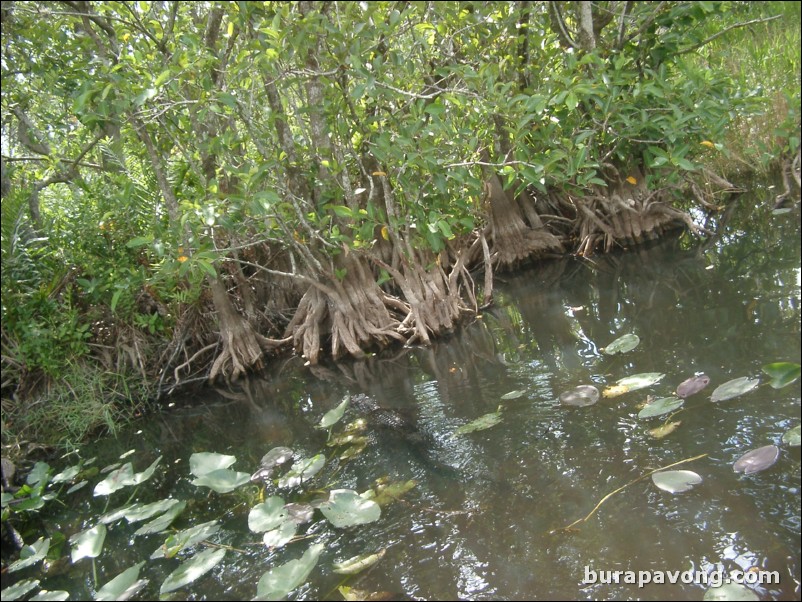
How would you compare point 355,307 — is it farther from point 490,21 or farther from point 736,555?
point 736,555

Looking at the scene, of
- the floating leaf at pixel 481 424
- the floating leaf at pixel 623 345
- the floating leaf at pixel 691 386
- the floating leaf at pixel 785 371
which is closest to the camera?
the floating leaf at pixel 785 371

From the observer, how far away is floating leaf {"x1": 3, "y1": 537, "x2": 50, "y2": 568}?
329cm

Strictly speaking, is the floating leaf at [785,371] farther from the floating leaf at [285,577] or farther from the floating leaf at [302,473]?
the floating leaf at [302,473]

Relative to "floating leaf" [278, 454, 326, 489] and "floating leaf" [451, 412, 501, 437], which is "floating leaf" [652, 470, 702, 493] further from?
"floating leaf" [278, 454, 326, 489]

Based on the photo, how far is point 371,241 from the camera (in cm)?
604

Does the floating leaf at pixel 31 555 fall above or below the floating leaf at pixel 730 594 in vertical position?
above

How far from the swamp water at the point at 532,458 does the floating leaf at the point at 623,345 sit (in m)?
0.05

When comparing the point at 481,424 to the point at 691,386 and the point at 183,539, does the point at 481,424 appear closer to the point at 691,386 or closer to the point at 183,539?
the point at 691,386

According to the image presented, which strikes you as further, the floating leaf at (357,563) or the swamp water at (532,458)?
the floating leaf at (357,563)

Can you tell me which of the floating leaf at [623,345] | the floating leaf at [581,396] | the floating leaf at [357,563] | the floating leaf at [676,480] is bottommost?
the floating leaf at [676,480]

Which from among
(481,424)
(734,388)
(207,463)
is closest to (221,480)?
(207,463)

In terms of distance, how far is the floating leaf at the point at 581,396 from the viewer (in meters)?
3.56

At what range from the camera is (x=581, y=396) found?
3.62 meters

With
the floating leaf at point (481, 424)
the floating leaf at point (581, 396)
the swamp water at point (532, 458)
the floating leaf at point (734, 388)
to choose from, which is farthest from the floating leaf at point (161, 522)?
the floating leaf at point (734, 388)
